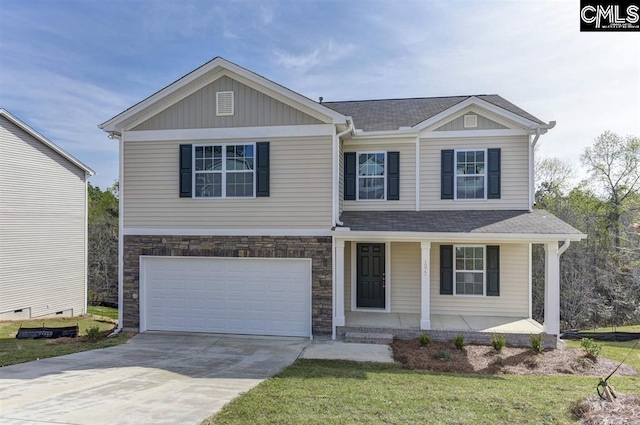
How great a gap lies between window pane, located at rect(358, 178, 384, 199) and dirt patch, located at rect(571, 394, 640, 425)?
22.7 feet

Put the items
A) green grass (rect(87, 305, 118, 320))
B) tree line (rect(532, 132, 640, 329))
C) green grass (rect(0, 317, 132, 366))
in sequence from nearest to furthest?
1. green grass (rect(0, 317, 132, 366))
2. green grass (rect(87, 305, 118, 320))
3. tree line (rect(532, 132, 640, 329))

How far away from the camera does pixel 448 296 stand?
10.4 metres

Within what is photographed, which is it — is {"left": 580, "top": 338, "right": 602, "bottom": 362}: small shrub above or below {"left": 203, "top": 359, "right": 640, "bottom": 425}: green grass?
below

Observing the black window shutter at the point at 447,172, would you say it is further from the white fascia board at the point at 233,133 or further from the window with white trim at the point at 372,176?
the white fascia board at the point at 233,133

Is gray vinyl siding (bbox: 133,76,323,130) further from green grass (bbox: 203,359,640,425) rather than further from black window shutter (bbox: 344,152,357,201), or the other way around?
green grass (bbox: 203,359,640,425)

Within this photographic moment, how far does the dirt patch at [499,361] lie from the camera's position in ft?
22.9

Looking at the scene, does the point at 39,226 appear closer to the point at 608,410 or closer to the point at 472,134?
the point at 472,134

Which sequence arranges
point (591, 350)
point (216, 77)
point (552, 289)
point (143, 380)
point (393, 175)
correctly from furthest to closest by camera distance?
point (393, 175) → point (216, 77) → point (552, 289) → point (591, 350) → point (143, 380)

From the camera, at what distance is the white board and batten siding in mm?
10141

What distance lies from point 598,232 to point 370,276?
1672 centimetres

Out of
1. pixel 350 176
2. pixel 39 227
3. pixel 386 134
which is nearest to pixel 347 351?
pixel 350 176

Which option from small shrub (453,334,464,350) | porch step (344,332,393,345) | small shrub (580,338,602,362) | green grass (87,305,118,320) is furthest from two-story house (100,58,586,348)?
A: green grass (87,305,118,320)

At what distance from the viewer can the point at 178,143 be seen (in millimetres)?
9578

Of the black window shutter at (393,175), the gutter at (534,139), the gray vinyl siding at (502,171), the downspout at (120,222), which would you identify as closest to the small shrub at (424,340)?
the gray vinyl siding at (502,171)
